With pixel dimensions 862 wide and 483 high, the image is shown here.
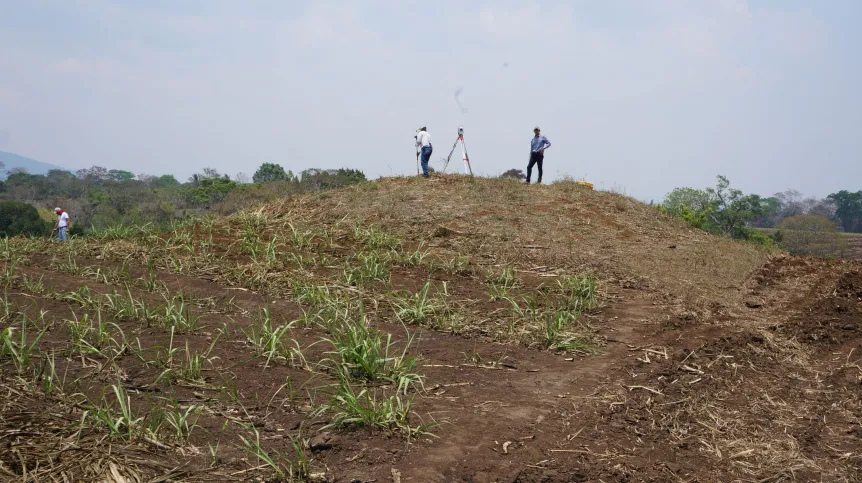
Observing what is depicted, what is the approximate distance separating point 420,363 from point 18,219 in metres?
20.7

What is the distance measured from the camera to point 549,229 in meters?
9.05

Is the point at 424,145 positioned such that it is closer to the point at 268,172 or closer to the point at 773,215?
the point at 268,172

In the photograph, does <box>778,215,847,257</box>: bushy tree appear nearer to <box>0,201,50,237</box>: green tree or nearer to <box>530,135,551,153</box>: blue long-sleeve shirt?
<box>530,135,551,153</box>: blue long-sleeve shirt

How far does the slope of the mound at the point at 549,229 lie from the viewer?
23.8ft

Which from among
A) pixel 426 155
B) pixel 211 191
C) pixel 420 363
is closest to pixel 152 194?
pixel 211 191

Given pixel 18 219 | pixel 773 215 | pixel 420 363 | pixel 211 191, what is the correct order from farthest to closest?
pixel 773 215 < pixel 211 191 < pixel 18 219 < pixel 420 363

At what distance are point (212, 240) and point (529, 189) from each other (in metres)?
5.81

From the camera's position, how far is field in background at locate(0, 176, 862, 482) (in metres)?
2.63

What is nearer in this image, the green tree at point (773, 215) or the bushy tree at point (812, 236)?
the bushy tree at point (812, 236)

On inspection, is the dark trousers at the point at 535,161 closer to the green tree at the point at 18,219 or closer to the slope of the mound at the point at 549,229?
the slope of the mound at the point at 549,229

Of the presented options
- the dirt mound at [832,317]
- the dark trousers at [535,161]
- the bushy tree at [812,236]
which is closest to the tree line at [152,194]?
the dark trousers at [535,161]

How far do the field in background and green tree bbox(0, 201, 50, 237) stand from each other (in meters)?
13.4

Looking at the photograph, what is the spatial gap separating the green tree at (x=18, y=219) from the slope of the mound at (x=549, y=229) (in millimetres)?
12964

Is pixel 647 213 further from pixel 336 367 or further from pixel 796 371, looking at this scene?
pixel 336 367
